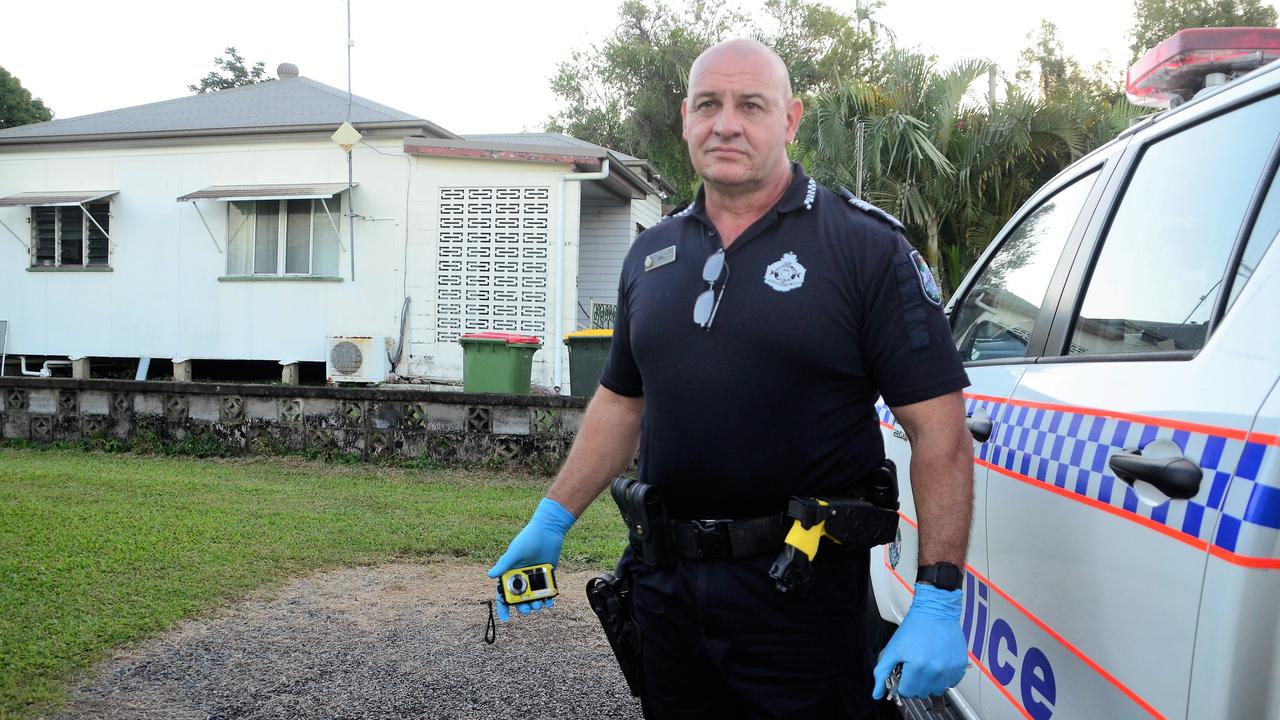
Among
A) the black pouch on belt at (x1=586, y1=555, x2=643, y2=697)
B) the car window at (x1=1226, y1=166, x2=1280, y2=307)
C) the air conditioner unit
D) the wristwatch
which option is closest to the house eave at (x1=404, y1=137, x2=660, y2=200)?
the air conditioner unit

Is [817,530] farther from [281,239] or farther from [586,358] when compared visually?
[281,239]

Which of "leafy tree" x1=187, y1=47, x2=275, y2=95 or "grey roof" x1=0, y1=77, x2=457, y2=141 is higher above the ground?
"leafy tree" x1=187, y1=47, x2=275, y2=95

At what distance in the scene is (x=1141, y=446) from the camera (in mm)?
1729

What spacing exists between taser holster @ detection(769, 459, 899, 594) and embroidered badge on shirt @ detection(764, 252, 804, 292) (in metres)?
0.45

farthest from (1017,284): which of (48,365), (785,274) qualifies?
(48,365)

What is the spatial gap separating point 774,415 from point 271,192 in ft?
45.9

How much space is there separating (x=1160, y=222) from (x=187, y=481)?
8.50m

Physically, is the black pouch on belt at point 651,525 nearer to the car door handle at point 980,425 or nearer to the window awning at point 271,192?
the car door handle at point 980,425

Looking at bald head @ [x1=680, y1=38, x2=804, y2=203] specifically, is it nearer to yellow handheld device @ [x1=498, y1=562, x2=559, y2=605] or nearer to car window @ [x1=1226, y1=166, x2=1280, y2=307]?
car window @ [x1=1226, y1=166, x2=1280, y2=307]

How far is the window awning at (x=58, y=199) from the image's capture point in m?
15.7

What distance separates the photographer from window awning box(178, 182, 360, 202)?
1441 cm

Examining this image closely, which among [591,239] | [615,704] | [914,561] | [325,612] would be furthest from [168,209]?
[914,561]

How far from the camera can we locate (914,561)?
3.01m

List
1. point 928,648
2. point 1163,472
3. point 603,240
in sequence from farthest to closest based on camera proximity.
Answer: point 603,240
point 928,648
point 1163,472
